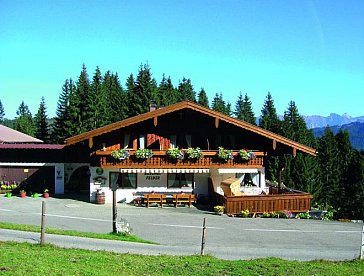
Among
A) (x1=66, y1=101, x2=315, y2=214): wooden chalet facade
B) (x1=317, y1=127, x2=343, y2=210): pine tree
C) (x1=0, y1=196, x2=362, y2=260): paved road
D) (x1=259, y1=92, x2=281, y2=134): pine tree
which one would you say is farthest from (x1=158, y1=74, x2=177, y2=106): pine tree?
(x1=0, y1=196, x2=362, y2=260): paved road

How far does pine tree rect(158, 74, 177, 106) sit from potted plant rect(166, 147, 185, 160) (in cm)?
5909

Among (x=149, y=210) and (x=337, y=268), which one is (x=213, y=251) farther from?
(x=149, y=210)

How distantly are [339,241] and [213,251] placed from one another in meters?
6.33

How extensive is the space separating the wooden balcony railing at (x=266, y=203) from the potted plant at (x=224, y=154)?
Result: 3.62 metres

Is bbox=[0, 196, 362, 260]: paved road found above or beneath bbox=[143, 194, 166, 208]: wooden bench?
beneath

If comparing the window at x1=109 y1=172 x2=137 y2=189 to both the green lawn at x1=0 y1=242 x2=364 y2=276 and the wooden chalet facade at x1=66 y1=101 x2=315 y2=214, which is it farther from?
the green lawn at x1=0 y1=242 x2=364 y2=276

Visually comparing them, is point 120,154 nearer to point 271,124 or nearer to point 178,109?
point 178,109

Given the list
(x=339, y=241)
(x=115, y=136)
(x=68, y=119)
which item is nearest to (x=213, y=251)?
(x=339, y=241)

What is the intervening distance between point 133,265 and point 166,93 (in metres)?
84.8

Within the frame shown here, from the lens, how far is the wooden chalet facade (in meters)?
27.3

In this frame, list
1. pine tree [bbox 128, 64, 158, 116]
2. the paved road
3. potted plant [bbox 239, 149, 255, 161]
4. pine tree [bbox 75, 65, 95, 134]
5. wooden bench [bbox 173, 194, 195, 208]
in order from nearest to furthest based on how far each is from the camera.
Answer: the paved road
wooden bench [bbox 173, 194, 195, 208]
potted plant [bbox 239, 149, 255, 161]
pine tree [bbox 75, 65, 95, 134]
pine tree [bbox 128, 64, 158, 116]

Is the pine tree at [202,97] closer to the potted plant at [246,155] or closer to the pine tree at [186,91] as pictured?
the pine tree at [186,91]

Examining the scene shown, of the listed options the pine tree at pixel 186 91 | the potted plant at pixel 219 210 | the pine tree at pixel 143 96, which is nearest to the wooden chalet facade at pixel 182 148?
the potted plant at pixel 219 210

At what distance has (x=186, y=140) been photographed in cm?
2895
